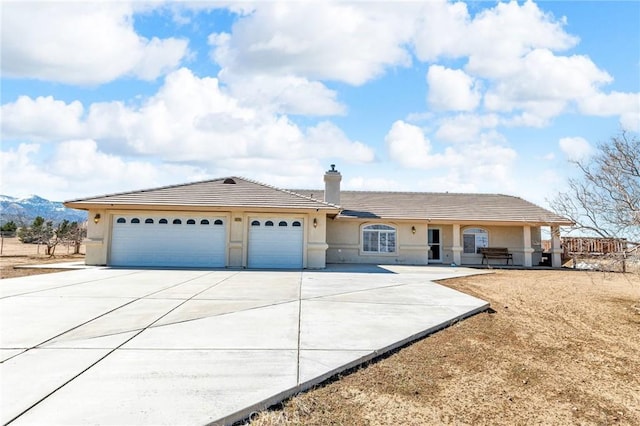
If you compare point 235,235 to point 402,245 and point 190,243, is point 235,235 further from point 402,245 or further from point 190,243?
point 402,245

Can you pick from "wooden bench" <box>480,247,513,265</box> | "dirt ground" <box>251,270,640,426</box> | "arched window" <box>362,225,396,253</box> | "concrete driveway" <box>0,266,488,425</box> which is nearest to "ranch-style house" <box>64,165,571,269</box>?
"wooden bench" <box>480,247,513,265</box>

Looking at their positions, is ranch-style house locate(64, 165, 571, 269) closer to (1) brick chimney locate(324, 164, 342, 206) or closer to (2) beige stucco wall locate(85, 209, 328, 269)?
(2) beige stucco wall locate(85, 209, 328, 269)

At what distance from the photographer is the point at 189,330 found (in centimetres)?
649

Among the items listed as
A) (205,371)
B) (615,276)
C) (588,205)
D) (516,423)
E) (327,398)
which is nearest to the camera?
(516,423)

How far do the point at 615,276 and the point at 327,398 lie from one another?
18.4 m

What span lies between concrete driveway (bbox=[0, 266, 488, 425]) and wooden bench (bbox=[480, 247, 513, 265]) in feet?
41.6

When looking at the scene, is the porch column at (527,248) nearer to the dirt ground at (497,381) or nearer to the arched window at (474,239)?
the arched window at (474,239)

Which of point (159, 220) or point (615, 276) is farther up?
point (159, 220)

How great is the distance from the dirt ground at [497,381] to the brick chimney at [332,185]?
13.8 meters

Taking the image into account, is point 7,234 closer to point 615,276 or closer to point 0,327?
point 0,327

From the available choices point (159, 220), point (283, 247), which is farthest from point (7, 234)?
point (283, 247)

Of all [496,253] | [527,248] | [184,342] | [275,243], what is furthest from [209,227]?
[527,248]

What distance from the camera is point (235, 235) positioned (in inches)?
697

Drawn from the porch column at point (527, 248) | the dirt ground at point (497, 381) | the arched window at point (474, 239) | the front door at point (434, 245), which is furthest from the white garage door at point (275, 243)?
the porch column at point (527, 248)
